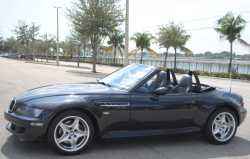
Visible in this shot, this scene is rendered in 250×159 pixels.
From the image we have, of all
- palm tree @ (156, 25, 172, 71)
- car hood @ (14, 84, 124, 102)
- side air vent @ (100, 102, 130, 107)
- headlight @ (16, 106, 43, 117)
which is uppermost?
palm tree @ (156, 25, 172, 71)

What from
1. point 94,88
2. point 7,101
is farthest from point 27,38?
point 94,88

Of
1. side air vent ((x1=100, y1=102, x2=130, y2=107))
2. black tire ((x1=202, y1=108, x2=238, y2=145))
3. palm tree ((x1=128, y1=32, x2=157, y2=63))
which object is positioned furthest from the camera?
palm tree ((x1=128, y1=32, x2=157, y2=63))

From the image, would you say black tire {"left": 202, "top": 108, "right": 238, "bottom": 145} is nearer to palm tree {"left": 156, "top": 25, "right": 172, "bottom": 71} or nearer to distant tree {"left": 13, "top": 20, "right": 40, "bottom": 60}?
palm tree {"left": 156, "top": 25, "right": 172, "bottom": 71}

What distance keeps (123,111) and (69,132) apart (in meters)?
0.90

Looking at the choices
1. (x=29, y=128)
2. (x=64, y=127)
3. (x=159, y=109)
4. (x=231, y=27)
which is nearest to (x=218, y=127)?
(x=159, y=109)

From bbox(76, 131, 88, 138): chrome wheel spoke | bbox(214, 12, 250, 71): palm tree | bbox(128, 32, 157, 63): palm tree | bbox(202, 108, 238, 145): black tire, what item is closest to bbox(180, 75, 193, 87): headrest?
bbox(202, 108, 238, 145): black tire

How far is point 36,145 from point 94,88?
1.35 meters

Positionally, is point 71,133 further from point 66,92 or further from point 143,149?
point 143,149

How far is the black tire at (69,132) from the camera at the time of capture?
3386mm

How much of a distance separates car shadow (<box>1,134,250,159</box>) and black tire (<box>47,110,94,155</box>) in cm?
13

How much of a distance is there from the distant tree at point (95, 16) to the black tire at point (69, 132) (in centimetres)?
2132

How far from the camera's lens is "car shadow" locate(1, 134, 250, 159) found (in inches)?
141

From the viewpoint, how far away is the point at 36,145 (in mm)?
3836

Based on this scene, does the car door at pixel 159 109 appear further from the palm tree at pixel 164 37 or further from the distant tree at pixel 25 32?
the distant tree at pixel 25 32
